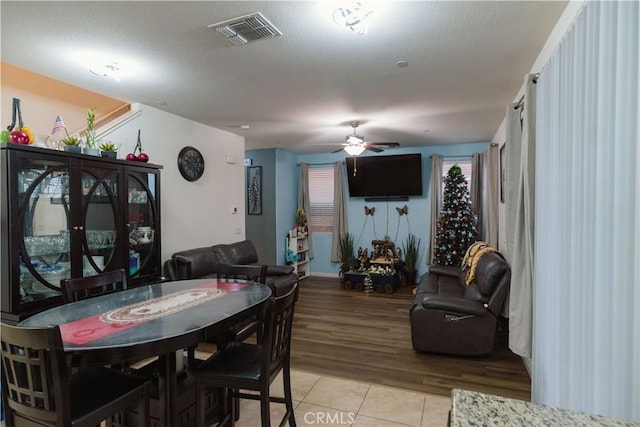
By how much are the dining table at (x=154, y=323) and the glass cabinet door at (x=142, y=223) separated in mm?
986

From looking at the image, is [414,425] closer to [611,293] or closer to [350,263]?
[611,293]

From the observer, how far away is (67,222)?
109 inches

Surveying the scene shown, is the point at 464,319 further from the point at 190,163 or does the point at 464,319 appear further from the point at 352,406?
the point at 190,163

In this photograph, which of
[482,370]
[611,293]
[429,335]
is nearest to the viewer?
[611,293]

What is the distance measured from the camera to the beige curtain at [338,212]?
719 cm

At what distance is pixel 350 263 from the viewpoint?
684 centimetres

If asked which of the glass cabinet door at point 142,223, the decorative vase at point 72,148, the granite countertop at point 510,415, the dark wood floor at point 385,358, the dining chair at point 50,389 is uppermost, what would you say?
the decorative vase at point 72,148

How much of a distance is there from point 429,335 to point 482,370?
54 centimetres

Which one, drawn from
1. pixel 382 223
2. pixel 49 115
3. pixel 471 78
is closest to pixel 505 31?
pixel 471 78

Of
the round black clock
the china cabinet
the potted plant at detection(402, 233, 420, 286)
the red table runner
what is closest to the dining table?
the red table runner

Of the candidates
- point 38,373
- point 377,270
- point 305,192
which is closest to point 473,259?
point 377,270

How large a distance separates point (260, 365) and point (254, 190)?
536cm

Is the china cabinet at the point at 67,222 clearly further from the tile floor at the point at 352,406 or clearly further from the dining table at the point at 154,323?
the tile floor at the point at 352,406
